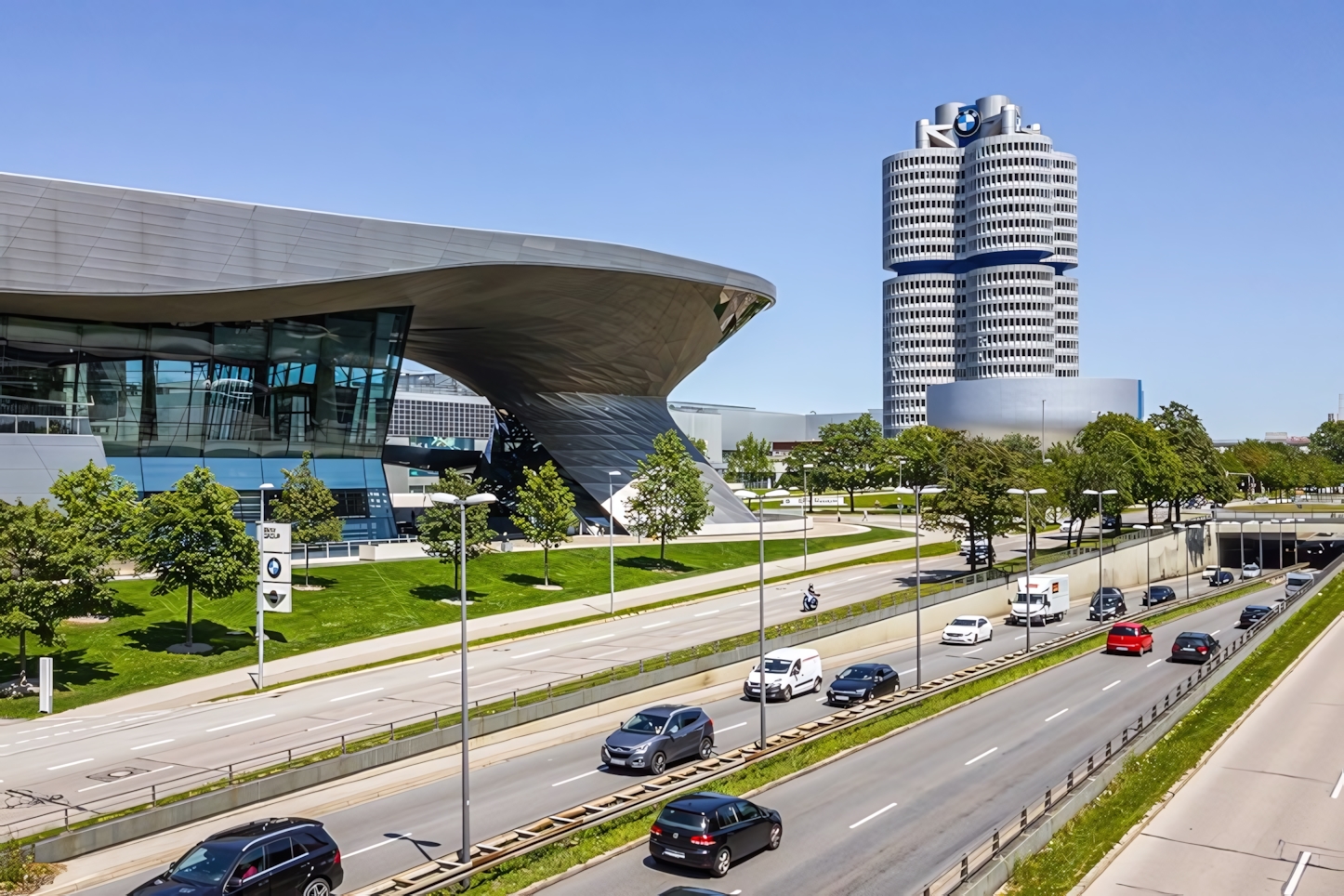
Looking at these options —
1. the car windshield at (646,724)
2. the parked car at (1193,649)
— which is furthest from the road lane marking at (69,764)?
the parked car at (1193,649)

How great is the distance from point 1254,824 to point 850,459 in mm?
107086

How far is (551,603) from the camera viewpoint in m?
62.9

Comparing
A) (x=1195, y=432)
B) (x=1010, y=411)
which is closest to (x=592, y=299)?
(x=1195, y=432)

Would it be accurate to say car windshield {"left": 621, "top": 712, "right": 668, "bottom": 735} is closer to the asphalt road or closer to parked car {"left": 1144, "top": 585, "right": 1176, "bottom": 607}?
the asphalt road

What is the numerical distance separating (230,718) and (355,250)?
3677 cm

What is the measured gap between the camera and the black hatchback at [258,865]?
19656 mm

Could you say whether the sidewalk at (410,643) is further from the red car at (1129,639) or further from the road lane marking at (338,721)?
the red car at (1129,639)

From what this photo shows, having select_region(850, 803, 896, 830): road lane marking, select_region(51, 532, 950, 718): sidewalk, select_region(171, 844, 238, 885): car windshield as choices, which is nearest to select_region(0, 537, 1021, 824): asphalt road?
select_region(51, 532, 950, 718): sidewalk

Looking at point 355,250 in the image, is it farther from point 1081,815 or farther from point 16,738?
point 1081,815

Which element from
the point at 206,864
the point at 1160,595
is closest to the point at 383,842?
the point at 206,864

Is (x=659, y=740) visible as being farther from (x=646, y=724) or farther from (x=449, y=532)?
(x=449, y=532)

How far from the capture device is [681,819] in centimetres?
2261

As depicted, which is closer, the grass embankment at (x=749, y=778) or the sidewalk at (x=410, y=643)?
the grass embankment at (x=749, y=778)

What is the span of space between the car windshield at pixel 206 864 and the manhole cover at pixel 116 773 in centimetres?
1128
